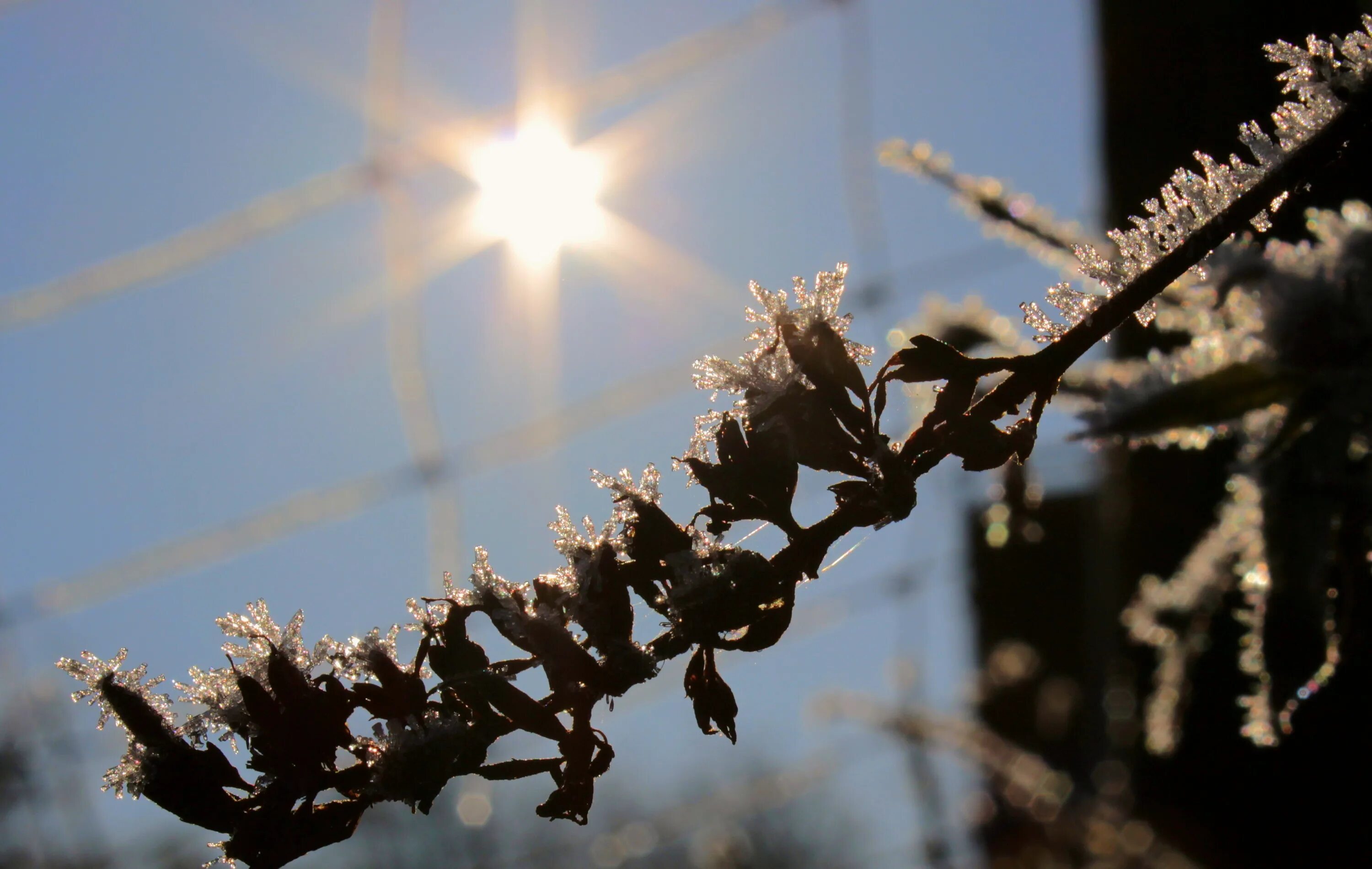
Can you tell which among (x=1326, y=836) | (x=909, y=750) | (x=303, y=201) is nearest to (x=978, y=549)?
(x=909, y=750)

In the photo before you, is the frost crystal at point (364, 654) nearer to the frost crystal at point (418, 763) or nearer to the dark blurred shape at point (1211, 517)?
the frost crystal at point (418, 763)

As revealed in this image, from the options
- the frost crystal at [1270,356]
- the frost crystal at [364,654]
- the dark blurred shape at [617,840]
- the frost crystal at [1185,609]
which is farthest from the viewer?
the dark blurred shape at [617,840]

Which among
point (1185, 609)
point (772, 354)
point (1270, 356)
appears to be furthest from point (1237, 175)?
point (1185, 609)

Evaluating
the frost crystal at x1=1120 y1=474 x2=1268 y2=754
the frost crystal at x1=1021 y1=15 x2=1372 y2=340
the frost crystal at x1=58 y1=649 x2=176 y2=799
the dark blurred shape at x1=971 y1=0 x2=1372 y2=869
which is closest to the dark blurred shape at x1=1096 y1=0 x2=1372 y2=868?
the dark blurred shape at x1=971 y1=0 x2=1372 y2=869

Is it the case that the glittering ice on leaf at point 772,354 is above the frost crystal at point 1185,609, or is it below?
above

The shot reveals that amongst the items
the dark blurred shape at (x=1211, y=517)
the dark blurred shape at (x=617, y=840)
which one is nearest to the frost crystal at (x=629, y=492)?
the dark blurred shape at (x=1211, y=517)

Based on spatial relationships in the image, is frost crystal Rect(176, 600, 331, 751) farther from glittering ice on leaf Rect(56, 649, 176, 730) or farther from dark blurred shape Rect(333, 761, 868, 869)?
dark blurred shape Rect(333, 761, 868, 869)
